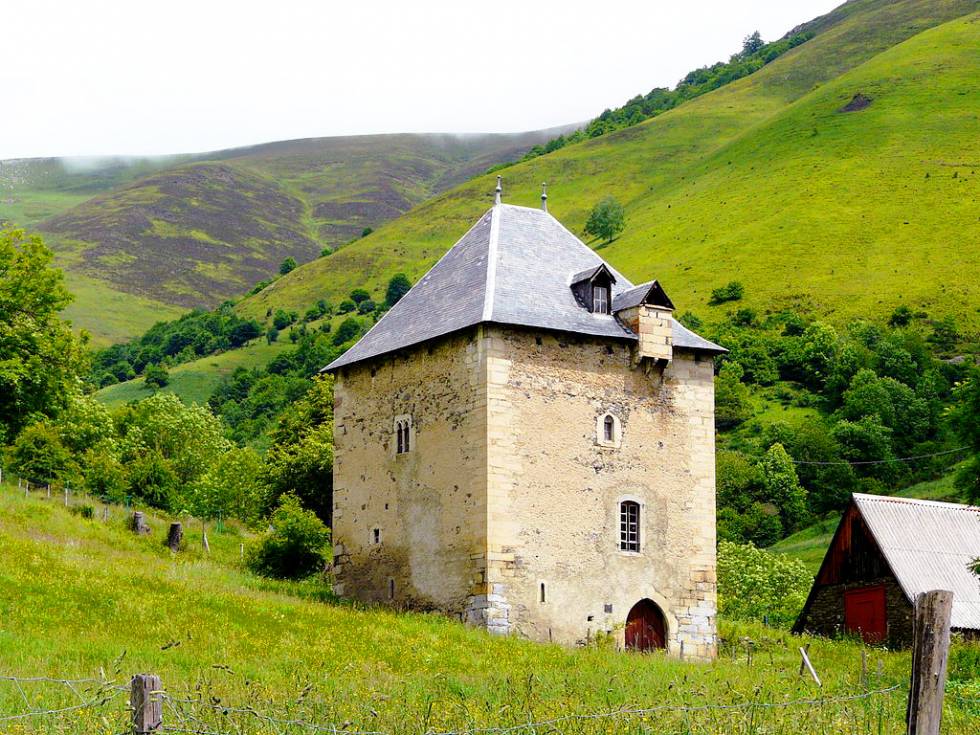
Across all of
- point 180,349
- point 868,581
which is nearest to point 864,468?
point 868,581

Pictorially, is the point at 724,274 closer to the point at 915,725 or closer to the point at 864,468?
the point at 864,468

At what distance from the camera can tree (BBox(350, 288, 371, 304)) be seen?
553 ft

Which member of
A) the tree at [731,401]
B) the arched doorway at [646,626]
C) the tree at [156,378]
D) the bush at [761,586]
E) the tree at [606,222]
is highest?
the tree at [606,222]

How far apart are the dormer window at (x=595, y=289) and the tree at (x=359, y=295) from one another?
13526cm

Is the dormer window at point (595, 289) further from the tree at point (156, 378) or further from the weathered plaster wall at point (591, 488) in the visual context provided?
the tree at point (156, 378)

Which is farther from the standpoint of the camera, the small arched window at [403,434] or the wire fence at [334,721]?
the small arched window at [403,434]

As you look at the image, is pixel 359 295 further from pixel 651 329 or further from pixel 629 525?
pixel 629 525

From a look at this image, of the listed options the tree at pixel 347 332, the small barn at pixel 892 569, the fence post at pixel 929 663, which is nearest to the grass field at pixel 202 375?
the tree at pixel 347 332

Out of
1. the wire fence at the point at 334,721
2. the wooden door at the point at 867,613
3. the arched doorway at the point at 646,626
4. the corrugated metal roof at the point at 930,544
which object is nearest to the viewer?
the wire fence at the point at 334,721

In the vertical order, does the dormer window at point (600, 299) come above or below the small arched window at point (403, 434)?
above

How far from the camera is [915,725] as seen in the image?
12.1 meters

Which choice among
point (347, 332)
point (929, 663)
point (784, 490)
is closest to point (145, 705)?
point (929, 663)

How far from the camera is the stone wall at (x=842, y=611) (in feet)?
121

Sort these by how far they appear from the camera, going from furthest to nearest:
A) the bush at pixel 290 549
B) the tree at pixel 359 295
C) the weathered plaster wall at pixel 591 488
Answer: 1. the tree at pixel 359 295
2. the bush at pixel 290 549
3. the weathered plaster wall at pixel 591 488
